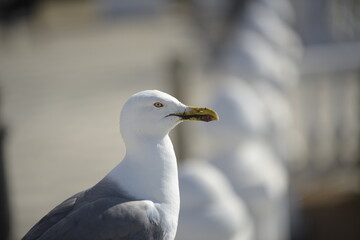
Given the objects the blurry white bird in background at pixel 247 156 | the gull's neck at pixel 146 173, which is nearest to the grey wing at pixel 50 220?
the gull's neck at pixel 146 173

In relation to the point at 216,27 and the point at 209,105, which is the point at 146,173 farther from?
the point at 216,27

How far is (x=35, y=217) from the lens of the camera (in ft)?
18.1

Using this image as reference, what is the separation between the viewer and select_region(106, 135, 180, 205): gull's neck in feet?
6.77

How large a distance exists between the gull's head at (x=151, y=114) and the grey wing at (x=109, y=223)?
9.1 inches

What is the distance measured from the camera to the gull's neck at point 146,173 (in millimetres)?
2062

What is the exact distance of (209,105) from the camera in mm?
3695

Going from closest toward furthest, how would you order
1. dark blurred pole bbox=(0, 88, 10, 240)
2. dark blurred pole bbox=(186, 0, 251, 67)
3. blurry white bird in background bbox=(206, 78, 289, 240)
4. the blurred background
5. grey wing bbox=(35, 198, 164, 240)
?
grey wing bbox=(35, 198, 164, 240) → blurry white bird in background bbox=(206, 78, 289, 240) → the blurred background → dark blurred pole bbox=(0, 88, 10, 240) → dark blurred pole bbox=(186, 0, 251, 67)

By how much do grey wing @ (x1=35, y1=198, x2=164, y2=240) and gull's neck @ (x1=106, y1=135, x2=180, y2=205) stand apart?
0.05m

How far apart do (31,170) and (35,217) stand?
1224 millimetres

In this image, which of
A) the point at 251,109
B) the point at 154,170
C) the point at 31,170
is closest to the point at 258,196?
the point at 251,109

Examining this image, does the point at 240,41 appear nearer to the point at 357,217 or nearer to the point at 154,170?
the point at 357,217

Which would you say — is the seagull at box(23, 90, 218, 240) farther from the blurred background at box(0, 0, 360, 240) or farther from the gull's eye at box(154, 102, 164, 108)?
the blurred background at box(0, 0, 360, 240)

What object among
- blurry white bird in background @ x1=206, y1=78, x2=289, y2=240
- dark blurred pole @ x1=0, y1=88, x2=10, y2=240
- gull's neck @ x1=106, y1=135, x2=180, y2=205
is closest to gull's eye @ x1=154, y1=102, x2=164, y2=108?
gull's neck @ x1=106, y1=135, x2=180, y2=205

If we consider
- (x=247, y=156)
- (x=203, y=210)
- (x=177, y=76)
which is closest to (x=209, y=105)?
(x=247, y=156)
